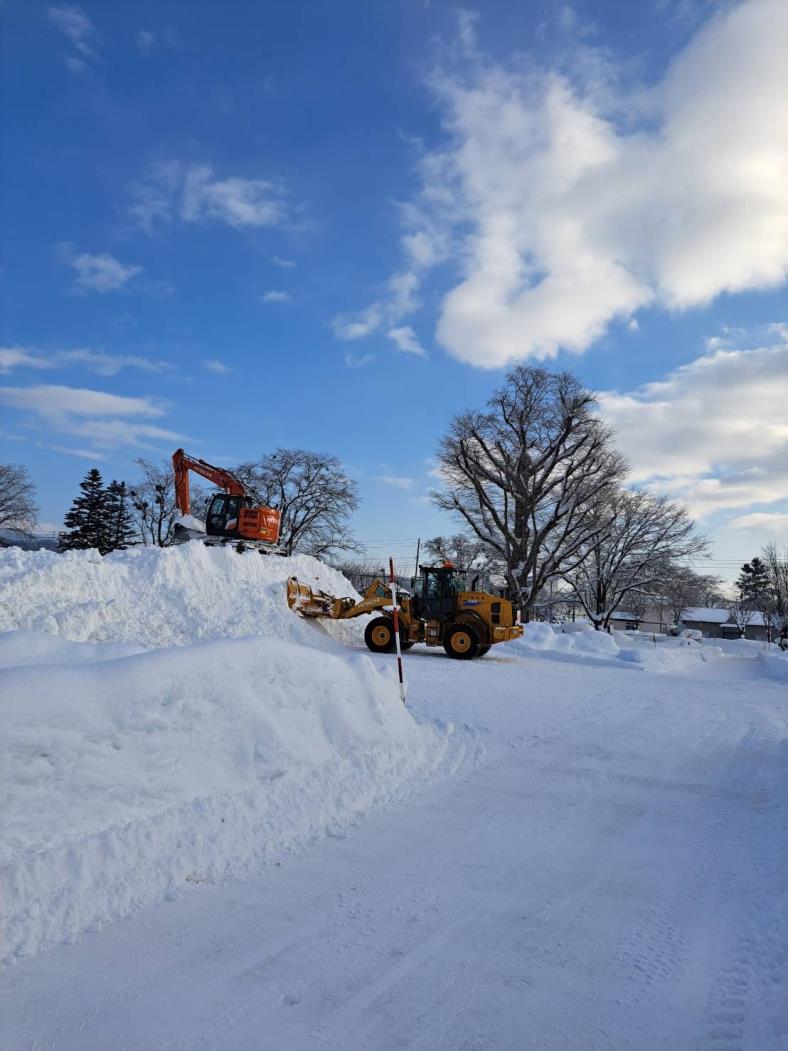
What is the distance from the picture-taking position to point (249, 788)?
4977 mm

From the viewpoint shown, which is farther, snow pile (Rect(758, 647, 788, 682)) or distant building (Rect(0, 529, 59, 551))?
distant building (Rect(0, 529, 59, 551))

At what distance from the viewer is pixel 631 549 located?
3875 centimetres

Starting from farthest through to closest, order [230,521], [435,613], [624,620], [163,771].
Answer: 1. [624,620]
2. [230,521]
3. [435,613]
4. [163,771]

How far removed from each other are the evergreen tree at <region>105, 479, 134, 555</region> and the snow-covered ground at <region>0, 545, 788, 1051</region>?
44.5 m

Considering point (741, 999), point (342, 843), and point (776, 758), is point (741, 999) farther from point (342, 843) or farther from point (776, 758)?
point (776, 758)

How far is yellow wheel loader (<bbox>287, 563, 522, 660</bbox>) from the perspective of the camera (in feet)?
60.1

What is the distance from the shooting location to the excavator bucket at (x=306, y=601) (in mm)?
19109

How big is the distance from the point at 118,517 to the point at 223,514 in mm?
28276

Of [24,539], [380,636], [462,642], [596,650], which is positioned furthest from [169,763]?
[24,539]

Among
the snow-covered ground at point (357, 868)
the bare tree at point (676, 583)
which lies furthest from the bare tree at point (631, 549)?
the snow-covered ground at point (357, 868)

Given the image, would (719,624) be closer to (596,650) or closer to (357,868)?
(596,650)

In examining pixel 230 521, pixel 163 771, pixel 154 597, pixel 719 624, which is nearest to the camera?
pixel 163 771

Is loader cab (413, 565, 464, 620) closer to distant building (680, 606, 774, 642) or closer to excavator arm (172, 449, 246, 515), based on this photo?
excavator arm (172, 449, 246, 515)

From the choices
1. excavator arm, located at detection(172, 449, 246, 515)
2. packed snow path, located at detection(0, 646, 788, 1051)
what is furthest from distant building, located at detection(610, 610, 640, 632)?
packed snow path, located at detection(0, 646, 788, 1051)
